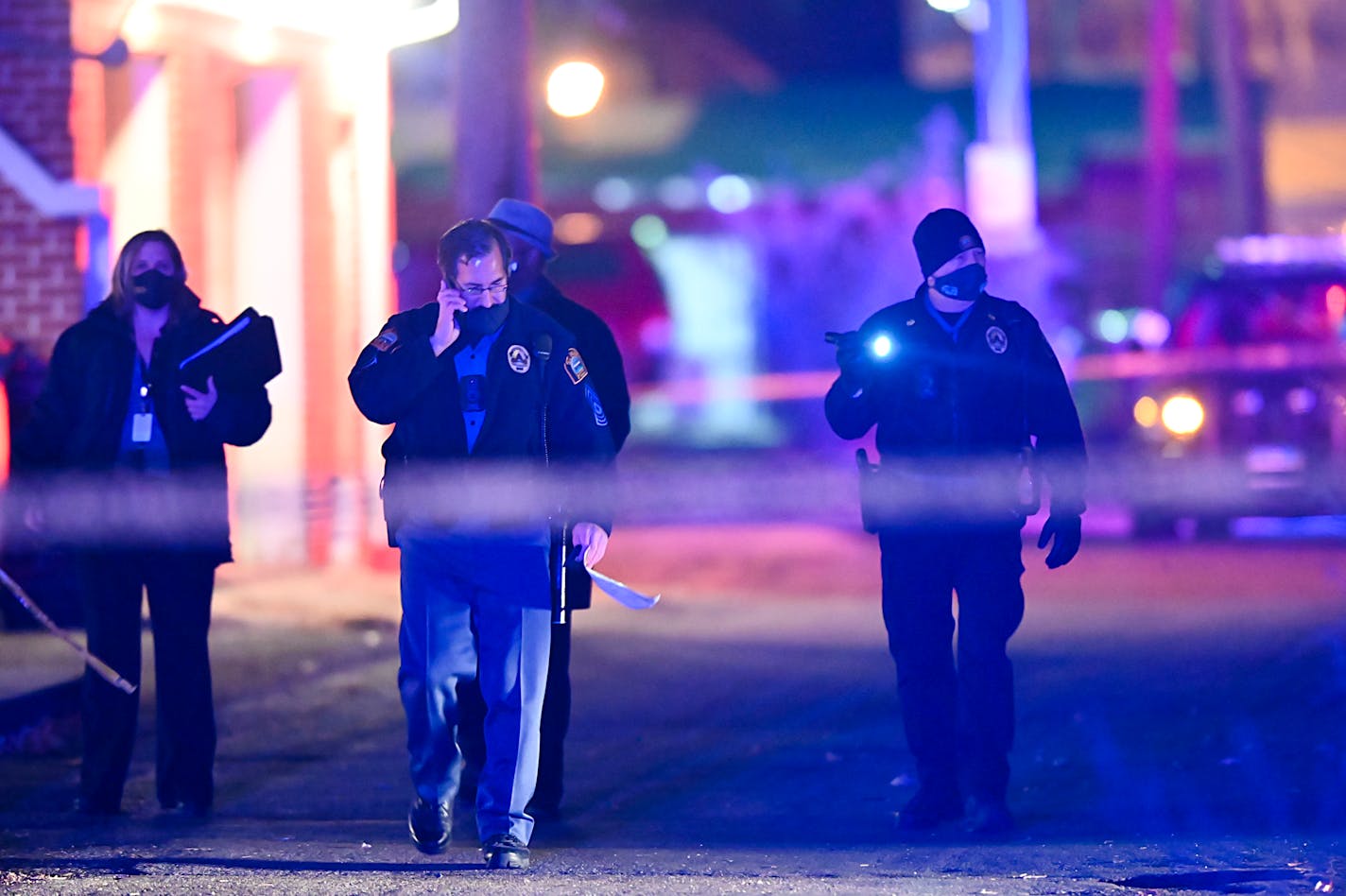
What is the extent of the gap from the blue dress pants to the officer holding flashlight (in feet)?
3.93

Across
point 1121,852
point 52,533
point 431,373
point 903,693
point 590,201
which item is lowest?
point 1121,852

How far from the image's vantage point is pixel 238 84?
13.5 meters

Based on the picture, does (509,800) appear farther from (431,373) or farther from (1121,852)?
(1121,852)

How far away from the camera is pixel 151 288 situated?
6.35 meters

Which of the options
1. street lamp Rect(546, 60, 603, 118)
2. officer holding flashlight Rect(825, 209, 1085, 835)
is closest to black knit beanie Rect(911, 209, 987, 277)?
officer holding flashlight Rect(825, 209, 1085, 835)

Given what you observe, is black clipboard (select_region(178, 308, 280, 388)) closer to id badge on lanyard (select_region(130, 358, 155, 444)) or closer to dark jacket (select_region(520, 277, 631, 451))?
id badge on lanyard (select_region(130, 358, 155, 444))

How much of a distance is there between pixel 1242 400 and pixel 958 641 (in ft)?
29.5

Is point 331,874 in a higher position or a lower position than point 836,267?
lower

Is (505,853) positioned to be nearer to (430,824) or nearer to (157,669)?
(430,824)

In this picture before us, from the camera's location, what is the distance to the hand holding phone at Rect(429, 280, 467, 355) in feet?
18.1

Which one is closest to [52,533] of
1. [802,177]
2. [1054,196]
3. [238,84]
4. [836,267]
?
[238,84]

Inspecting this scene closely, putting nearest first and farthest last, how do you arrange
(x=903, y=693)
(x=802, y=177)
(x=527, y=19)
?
(x=903, y=693) → (x=527, y=19) → (x=802, y=177)

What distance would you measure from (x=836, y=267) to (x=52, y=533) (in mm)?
17815

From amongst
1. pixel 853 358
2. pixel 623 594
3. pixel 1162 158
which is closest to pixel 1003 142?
pixel 1162 158
